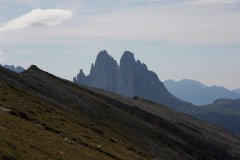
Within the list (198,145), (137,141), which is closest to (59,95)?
(137,141)

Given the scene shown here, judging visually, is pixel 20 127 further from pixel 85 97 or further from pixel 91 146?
pixel 85 97

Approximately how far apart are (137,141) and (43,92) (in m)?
23.9

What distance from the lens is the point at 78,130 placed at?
6619 centimetres

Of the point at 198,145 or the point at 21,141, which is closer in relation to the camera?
the point at 21,141

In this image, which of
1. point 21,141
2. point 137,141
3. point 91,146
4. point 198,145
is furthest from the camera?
point 198,145

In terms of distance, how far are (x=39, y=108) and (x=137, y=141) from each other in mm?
31598

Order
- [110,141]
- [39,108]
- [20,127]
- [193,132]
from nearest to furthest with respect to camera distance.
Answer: [20,127] < [39,108] < [110,141] < [193,132]

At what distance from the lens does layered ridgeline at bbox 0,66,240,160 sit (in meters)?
41.1

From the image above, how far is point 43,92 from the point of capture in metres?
96.9

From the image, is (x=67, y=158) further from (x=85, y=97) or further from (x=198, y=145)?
(x=198, y=145)

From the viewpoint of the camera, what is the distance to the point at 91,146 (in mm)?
57250

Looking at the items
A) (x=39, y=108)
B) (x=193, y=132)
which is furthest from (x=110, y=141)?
(x=193, y=132)

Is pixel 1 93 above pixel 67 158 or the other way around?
above

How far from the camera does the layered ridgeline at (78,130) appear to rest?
41094 mm
